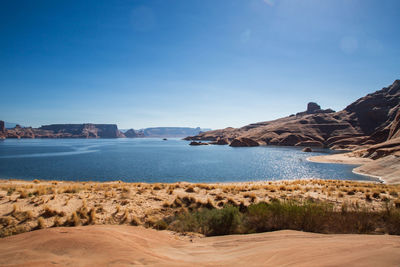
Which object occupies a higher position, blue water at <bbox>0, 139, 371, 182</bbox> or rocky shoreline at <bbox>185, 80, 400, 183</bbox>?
rocky shoreline at <bbox>185, 80, 400, 183</bbox>

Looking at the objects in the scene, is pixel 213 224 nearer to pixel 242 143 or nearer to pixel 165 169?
pixel 165 169

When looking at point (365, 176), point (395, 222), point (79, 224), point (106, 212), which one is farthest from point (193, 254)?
point (365, 176)

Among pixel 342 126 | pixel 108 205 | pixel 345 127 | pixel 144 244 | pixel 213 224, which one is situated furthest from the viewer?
pixel 342 126

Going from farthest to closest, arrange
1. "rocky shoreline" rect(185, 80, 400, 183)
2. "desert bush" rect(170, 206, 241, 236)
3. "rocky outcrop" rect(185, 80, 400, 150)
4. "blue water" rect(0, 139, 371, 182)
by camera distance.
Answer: "rocky outcrop" rect(185, 80, 400, 150) < "rocky shoreline" rect(185, 80, 400, 183) < "blue water" rect(0, 139, 371, 182) < "desert bush" rect(170, 206, 241, 236)

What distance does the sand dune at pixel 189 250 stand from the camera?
14.9 feet

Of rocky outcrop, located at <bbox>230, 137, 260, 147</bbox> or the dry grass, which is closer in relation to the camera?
the dry grass

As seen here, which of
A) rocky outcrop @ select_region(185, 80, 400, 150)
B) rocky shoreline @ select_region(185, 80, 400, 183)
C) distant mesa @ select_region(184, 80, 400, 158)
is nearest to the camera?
rocky shoreline @ select_region(185, 80, 400, 183)

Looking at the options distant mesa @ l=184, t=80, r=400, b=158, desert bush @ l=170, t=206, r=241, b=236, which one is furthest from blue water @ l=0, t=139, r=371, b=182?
distant mesa @ l=184, t=80, r=400, b=158

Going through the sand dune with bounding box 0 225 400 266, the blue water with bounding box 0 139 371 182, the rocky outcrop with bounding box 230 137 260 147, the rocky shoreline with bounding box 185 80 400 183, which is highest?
the rocky shoreline with bounding box 185 80 400 183

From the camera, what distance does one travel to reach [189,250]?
6.14 metres

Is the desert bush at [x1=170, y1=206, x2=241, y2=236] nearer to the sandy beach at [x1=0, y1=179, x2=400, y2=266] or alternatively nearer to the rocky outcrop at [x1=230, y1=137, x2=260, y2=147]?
the sandy beach at [x1=0, y1=179, x2=400, y2=266]

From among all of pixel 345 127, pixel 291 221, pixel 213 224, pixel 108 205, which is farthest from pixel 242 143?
pixel 213 224

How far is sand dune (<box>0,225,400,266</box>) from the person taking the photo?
4535mm

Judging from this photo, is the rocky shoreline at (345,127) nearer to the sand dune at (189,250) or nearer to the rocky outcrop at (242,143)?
the rocky outcrop at (242,143)
